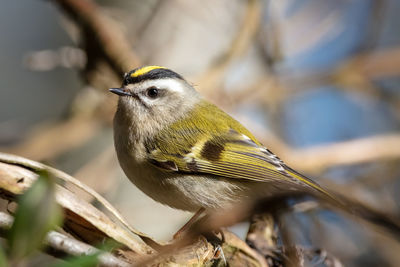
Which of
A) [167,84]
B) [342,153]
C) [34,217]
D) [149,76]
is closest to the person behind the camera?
[34,217]

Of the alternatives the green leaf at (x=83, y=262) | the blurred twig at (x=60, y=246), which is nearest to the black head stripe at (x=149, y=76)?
the blurred twig at (x=60, y=246)

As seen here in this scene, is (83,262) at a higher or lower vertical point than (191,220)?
higher

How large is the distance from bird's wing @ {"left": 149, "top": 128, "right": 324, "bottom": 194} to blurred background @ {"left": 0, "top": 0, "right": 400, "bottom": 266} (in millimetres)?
469

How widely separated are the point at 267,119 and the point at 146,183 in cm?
178

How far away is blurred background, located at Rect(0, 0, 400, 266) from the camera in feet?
8.89

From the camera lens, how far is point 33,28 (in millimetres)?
5375

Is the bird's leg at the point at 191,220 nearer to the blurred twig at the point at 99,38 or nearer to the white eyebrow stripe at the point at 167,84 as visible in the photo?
the white eyebrow stripe at the point at 167,84

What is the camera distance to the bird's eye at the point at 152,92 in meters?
2.19

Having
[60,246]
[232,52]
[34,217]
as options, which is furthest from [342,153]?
[34,217]

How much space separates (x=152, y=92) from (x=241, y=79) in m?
1.24

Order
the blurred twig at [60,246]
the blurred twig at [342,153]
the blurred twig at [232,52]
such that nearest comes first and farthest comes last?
1. the blurred twig at [60,246]
2. the blurred twig at [342,153]
3. the blurred twig at [232,52]

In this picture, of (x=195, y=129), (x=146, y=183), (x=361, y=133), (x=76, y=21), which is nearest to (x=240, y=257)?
(x=146, y=183)

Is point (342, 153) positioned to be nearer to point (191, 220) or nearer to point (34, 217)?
point (191, 220)

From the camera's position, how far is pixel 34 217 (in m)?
0.64
